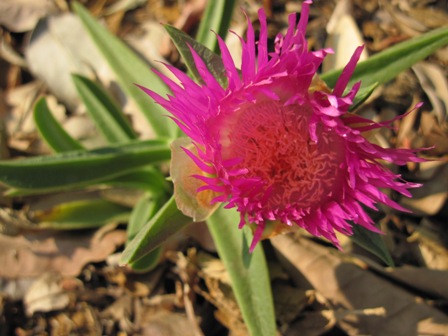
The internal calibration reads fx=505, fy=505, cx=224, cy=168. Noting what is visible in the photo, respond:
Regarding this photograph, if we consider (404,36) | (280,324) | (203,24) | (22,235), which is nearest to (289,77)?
(203,24)

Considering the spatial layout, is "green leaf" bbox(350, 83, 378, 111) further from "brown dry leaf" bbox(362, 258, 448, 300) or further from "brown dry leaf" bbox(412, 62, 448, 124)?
"brown dry leaf" bbox(412, 62, 448, 124)

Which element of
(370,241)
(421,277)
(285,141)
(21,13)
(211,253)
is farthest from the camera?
(21,13)

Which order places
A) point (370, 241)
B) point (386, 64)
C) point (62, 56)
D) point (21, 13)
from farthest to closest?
point (21, 13) → point (62, 56) → point (386, 64) → point (370, 241)

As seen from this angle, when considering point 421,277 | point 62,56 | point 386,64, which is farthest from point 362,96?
point 62,56

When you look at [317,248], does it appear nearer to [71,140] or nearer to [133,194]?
[133,194]

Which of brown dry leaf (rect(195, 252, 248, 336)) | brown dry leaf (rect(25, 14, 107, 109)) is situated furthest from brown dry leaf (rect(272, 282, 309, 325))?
brown dry leaf (rect(25, 14, 107, 109))

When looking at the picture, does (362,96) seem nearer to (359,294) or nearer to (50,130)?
(359,294)

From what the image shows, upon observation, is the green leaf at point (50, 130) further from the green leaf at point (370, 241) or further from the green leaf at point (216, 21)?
the green leaf at point (370, 241)
